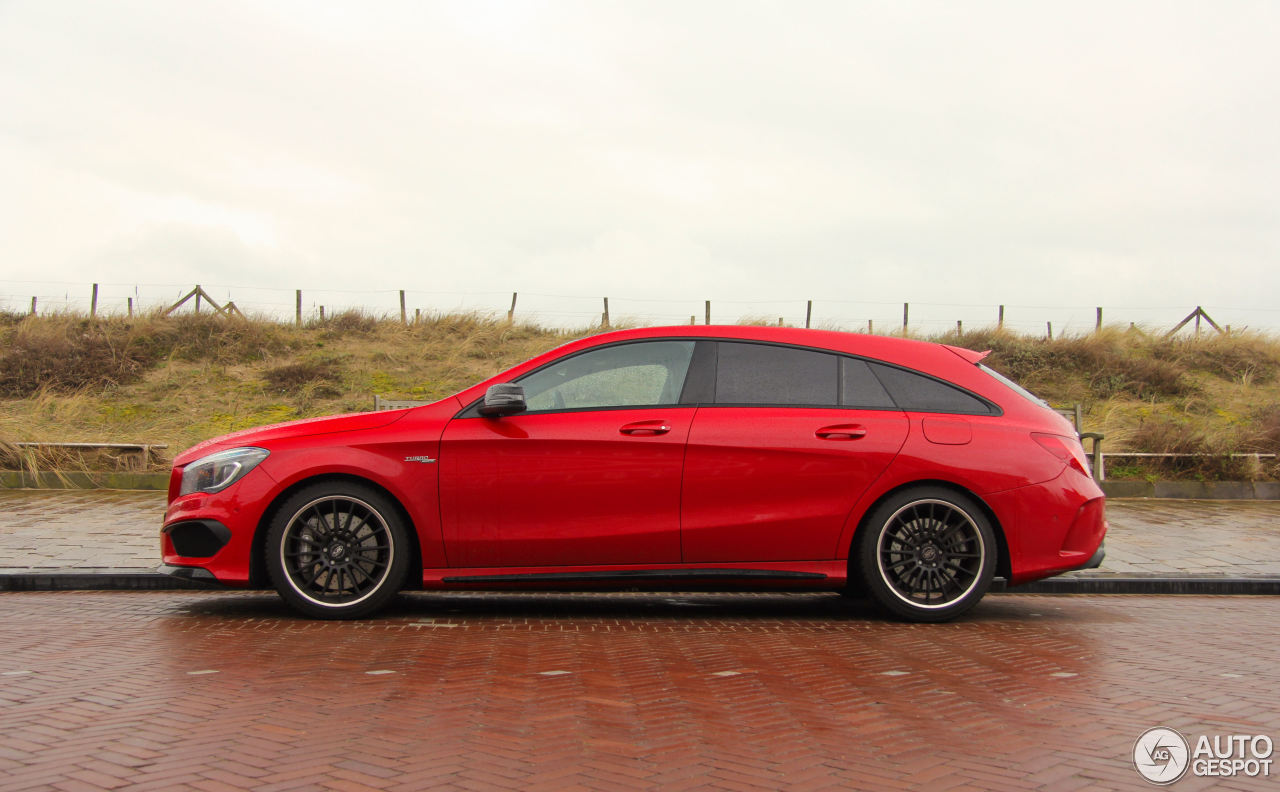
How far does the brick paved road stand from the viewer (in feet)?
11.1

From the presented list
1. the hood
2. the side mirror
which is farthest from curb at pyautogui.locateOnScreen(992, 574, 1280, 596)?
the hood

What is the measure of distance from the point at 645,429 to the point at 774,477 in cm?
79

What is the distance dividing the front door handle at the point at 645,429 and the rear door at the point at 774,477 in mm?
163

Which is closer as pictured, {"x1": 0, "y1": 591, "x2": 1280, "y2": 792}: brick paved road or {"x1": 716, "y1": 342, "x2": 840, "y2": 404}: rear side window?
{"x1": 0, "y1": 591, "x2": 1280, "y2": 792}: brick paved road

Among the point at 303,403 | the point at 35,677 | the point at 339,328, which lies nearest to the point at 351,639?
the point at 35,677

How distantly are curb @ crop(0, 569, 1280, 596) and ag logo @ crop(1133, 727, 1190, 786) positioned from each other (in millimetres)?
3751

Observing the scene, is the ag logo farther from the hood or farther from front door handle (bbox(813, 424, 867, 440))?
the hood

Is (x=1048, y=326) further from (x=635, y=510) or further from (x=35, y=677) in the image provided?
(x=35, y=677)

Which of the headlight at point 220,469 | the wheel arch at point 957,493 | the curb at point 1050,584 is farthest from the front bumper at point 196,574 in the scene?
the wheel arch at point 957,493

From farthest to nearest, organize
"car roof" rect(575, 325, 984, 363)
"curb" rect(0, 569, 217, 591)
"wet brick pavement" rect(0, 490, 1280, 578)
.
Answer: "wet brick pavement" rect(0, 490, 1280, 578) → "curb" rect(0, 569, 217, 591) → "car roof" rect(575, 325, 984, 363)

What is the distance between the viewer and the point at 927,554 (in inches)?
243

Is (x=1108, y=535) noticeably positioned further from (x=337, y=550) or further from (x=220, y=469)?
(x=220, y=469)

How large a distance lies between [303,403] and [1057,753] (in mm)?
19030

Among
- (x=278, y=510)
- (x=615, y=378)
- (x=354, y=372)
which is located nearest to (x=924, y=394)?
(x=615, y=378)
